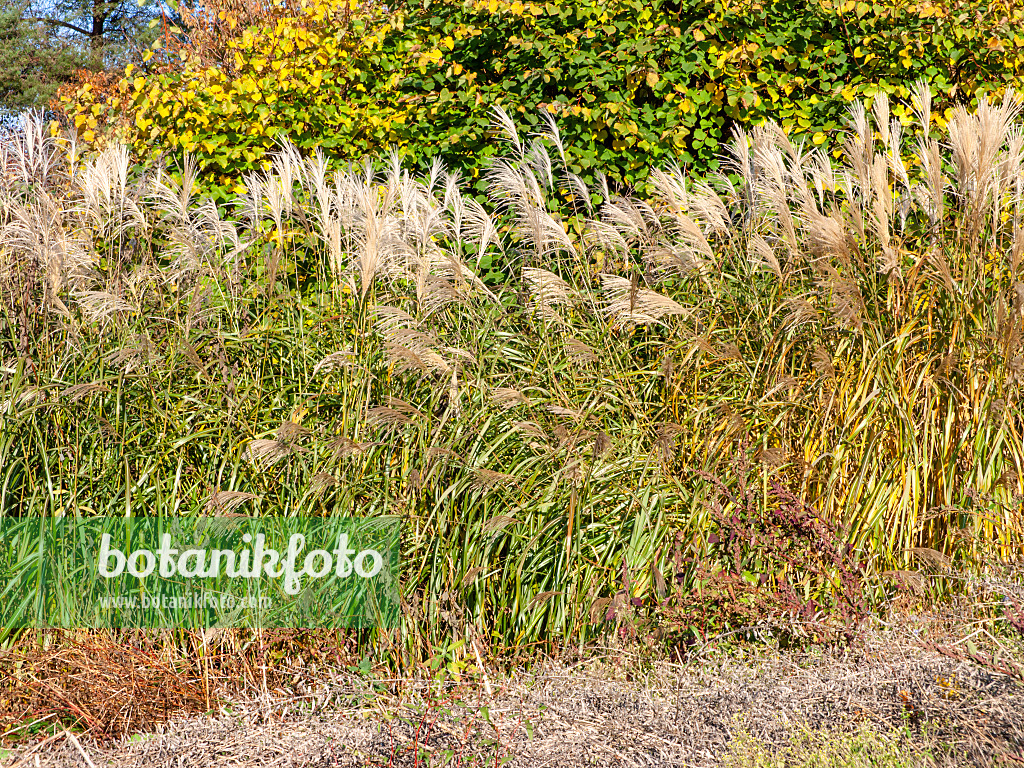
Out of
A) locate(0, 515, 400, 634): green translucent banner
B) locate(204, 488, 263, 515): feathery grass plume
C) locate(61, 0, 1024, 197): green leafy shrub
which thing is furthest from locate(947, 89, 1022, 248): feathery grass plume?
locate(204, 488, 263, 515): feathery grass plume

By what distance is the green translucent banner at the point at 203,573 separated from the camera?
339 centimetres

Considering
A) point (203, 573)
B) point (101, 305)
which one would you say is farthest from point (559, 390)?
point (101, 305)

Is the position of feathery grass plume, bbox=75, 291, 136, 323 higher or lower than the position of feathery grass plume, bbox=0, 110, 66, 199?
lower

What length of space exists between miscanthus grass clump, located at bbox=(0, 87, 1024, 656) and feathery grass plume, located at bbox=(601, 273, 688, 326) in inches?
0.6

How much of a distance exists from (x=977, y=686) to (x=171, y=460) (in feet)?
9.50

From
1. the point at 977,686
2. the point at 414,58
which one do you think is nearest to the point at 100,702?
the point at 977,686

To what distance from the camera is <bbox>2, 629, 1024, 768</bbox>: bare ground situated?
2.56 m

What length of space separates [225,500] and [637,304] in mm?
1721

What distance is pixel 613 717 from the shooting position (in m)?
2.79

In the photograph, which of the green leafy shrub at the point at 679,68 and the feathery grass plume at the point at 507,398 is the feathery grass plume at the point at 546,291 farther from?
the green leafy shrub at the point at 679,68

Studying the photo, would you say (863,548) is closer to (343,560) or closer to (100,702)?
(343,560)

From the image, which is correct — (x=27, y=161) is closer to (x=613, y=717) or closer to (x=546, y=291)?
(x=546, y=291)

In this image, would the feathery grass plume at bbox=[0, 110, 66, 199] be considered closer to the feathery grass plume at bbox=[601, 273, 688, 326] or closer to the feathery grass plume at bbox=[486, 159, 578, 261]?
the feathery grass plume at bbox=[486, 159, 578, 261]

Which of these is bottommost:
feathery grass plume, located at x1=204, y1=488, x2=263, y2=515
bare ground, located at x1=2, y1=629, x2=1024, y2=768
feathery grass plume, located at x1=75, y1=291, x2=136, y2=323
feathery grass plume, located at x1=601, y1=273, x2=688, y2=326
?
bare ground, located at x1=2, y1=629, x2=1024, y2=768
